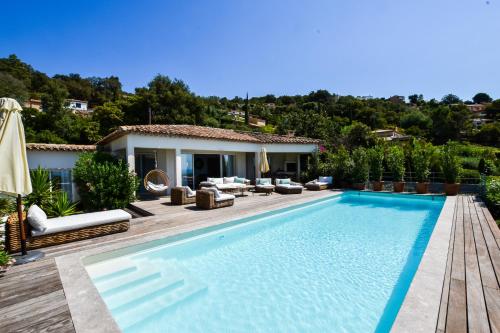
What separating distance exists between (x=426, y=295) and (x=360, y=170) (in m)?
13.4

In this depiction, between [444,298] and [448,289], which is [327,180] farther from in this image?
[444,298]

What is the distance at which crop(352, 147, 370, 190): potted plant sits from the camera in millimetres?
15688

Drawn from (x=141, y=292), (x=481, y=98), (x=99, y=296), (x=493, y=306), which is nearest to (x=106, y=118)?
(x=141, y=292)

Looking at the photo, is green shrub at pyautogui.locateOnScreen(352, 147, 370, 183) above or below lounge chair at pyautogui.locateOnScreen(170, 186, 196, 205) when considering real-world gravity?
above

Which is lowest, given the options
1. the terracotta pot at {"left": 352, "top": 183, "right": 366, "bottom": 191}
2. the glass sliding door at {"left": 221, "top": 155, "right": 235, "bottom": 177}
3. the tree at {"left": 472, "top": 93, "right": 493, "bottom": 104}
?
the terracotta pot at {"left": 352, "top": 183, "right": 366, "bottom": 191}

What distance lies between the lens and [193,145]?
13.6 m

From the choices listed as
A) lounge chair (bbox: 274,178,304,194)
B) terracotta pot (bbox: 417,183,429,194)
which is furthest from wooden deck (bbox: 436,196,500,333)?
lounge chair (bbox: 274,178,304,194)

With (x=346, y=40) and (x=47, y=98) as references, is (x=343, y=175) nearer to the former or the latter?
(x=346, y=40)

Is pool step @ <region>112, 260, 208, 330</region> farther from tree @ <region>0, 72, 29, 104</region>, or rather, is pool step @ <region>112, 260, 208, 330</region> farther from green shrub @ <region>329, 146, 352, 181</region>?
tree @ <region>0, 72, 29, 104</region>

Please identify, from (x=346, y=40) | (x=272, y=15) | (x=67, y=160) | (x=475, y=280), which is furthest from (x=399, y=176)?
(x=67, y=160)

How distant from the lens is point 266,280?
4.86 m

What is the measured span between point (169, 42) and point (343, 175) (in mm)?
13656

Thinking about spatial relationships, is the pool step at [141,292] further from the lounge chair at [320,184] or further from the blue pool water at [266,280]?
the lounge chair at [320,184]

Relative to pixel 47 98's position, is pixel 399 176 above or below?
below
